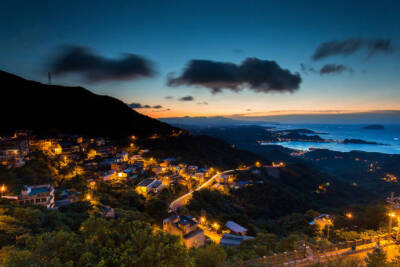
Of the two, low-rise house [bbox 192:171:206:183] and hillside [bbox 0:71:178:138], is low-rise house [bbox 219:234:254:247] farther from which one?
hillside [bbox 0:71:178:138]

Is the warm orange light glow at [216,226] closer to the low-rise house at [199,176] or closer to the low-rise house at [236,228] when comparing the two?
the low-rise house at [236,228]

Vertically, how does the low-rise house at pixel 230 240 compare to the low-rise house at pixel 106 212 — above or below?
below

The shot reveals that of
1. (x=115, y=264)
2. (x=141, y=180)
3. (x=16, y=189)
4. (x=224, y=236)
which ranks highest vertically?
(x=115, y=264)

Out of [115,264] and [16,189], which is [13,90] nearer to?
[16,189]

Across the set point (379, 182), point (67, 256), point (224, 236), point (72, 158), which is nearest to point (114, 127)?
point (72, 158)

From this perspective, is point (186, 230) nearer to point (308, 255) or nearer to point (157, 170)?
point (308, 255)

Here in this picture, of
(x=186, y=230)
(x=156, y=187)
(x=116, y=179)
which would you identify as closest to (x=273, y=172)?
(x=156, y=187)

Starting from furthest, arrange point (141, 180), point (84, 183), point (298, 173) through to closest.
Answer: point (298, 173) → point (141, 180) → point (84, 183)

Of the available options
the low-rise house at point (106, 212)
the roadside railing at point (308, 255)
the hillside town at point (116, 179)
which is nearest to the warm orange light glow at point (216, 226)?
the hillside town at point (116, 179)
